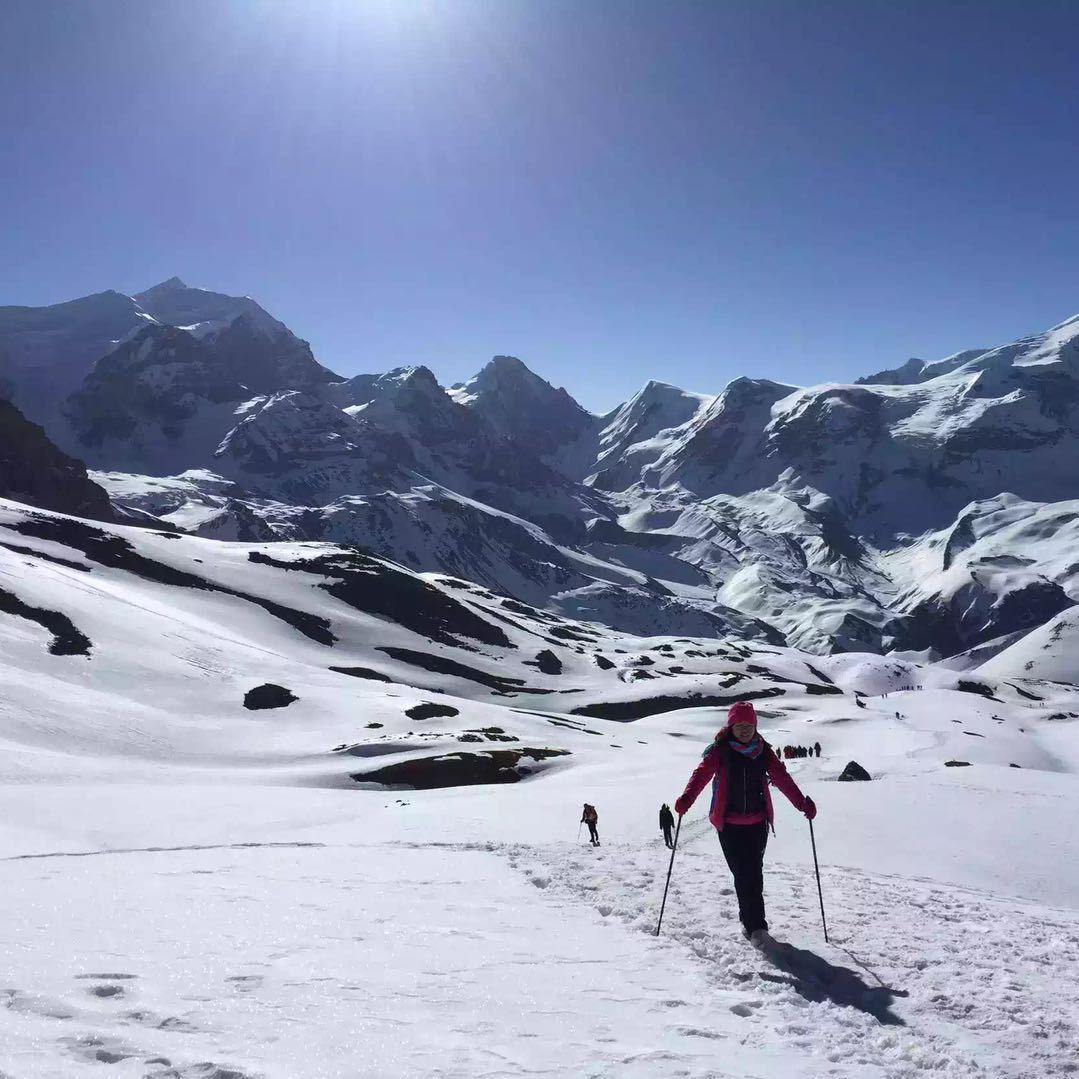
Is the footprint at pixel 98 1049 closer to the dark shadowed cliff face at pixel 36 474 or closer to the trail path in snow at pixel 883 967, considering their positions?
the trail path in snow at pixel 883 967

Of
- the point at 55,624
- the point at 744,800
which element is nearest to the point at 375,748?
the point at 55,624

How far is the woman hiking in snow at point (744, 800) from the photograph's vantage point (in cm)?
978

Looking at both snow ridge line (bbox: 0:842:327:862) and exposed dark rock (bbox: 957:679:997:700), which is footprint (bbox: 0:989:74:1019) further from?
exposed dark rock (bbox: 957:679:997:700)

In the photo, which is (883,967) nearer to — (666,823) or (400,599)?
(666,823)

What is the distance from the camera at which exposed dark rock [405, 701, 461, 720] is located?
2827 inches

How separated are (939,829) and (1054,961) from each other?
13684 millimetres

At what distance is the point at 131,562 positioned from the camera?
417 ft

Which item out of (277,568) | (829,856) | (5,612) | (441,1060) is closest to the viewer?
(441,1060)

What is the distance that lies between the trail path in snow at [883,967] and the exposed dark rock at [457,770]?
38171 mm

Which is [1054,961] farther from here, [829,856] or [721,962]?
[829,856]

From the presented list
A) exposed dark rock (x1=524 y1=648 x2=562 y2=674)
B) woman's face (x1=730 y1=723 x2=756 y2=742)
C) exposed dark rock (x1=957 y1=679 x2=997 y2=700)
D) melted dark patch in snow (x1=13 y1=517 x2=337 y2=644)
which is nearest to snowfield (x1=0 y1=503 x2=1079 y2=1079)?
woman's face (x1=730 y1=723 x2=756 y2=742)

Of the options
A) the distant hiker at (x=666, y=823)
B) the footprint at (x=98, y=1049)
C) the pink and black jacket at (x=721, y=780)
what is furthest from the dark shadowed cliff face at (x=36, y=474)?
the footprint at (x=98, y=1049)

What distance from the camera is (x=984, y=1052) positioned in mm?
6527

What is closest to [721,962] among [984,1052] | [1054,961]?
[984,1052]
